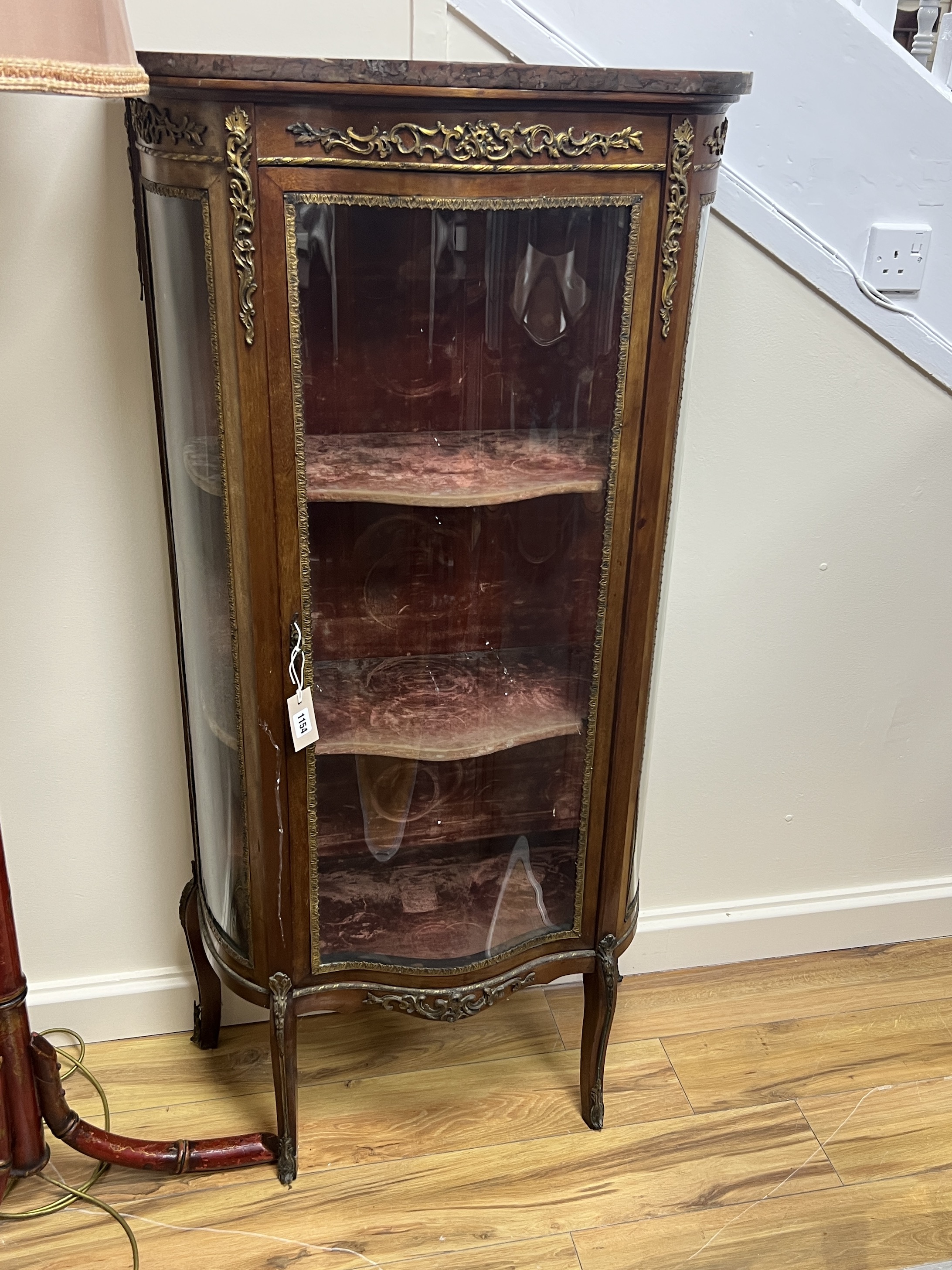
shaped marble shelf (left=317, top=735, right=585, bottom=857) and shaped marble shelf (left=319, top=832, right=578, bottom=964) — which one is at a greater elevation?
shaped marble shelf (left=317, top=735, right=585, bottom=857)

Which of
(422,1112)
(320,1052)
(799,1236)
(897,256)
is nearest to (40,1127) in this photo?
(320,1052)

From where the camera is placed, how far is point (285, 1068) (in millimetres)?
1536

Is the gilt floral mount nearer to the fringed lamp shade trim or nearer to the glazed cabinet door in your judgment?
the glazed cabinet door

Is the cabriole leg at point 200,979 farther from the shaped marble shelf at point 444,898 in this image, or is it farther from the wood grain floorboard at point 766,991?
the wood grain floorboard at point 766,991

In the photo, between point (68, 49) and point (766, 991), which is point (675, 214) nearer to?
point (68, 49)

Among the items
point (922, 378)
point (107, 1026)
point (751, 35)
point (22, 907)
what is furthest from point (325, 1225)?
point (751, 35)

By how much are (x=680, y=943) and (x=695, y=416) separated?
3.07ft

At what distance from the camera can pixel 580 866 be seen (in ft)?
5.10

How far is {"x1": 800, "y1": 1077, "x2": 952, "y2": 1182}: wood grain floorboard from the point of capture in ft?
5.54

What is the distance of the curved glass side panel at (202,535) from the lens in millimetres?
1243

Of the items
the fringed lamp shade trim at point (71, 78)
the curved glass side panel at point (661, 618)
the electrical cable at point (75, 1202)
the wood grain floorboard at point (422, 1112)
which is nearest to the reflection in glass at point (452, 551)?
the curved glass side panel at point (661, 618)

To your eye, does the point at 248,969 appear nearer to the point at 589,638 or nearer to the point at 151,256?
the point at 589,638

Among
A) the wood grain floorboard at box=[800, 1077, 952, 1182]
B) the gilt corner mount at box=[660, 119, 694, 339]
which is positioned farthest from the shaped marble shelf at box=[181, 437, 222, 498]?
the wood grain floorboard at box=[800, 1077, 952, 1182]

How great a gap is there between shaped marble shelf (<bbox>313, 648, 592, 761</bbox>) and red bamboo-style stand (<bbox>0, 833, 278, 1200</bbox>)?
47 cm
